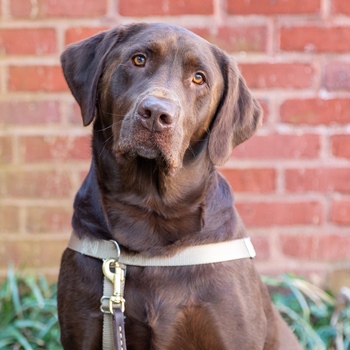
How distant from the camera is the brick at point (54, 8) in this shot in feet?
12.1

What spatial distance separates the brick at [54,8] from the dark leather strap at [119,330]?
1973mm

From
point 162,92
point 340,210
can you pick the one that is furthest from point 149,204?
point 340,210

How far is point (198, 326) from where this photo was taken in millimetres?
2426

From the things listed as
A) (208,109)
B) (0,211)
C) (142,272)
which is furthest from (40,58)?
(142,272)

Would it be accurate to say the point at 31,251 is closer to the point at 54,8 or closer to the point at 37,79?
the point at 37,79

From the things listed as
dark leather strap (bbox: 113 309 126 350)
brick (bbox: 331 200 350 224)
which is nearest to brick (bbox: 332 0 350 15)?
brick (bbox: 331 200 350 224)

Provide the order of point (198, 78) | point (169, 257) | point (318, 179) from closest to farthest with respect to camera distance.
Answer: point (169, 257) → point (198, 78) → point (318, 179)

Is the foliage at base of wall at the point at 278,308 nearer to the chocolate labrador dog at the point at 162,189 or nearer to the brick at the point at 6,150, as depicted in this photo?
the brick at the point at 6,150

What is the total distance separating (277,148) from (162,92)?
1565 millimetres

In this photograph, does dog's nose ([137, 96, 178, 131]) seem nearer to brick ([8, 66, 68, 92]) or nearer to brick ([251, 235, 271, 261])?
brick ([8, 66, 68, 92])

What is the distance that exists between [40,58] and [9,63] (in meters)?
0.18

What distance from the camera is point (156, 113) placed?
2.27 metres

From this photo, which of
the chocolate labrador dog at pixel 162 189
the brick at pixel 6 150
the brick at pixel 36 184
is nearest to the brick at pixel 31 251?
the brick at pixel 36 184

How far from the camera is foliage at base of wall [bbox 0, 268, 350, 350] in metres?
3.51
